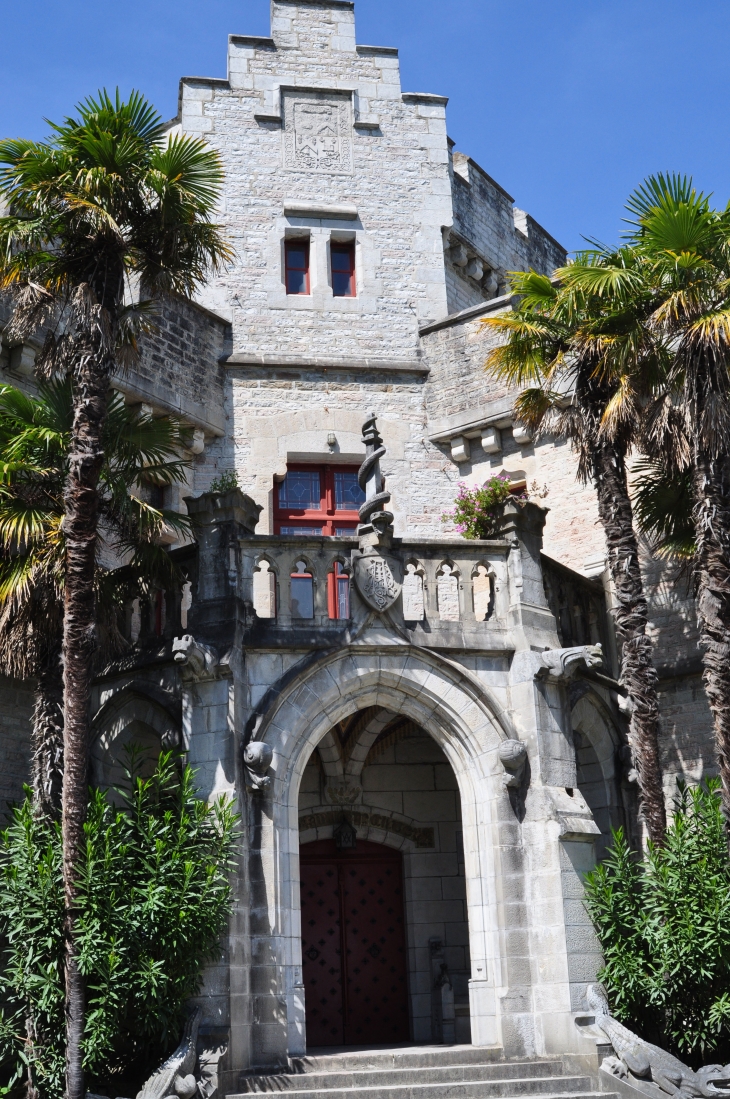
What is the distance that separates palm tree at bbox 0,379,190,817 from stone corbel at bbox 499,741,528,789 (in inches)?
141

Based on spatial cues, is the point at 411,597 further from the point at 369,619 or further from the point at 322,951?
the point at 369,619

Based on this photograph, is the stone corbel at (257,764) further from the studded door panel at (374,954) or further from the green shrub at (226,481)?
the green shrub at (226,481)

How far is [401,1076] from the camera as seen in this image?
1133 centimetres

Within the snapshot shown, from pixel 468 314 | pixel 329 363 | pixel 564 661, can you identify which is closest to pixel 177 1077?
pixel 564 661

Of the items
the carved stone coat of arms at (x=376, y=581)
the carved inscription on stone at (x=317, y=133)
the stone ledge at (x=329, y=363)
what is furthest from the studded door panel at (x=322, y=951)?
the carved inscription on stone at (x=317, y=133)

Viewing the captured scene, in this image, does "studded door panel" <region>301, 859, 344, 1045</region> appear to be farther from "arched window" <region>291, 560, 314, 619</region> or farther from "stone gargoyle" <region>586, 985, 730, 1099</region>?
"stone gargoyle" <region>586, 985, 730, 1099</region>

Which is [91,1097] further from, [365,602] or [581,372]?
[581,372]

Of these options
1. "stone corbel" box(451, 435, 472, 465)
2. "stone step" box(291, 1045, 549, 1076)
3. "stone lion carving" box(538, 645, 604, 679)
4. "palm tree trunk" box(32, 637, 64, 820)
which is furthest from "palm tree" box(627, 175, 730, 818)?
"palm tree trunk" box(32, 637, 64, 820)

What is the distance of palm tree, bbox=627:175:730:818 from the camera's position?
12203 millimetres

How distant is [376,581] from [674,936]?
4.18 metres

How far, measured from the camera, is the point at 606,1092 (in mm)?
11234

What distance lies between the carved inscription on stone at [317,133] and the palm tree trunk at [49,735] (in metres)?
9.96

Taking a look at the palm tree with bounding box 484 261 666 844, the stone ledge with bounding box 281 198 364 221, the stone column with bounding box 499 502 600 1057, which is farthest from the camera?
the stone ledge with bounding box 281 198 364 221

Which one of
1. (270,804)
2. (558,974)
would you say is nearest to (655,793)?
(558,974)
